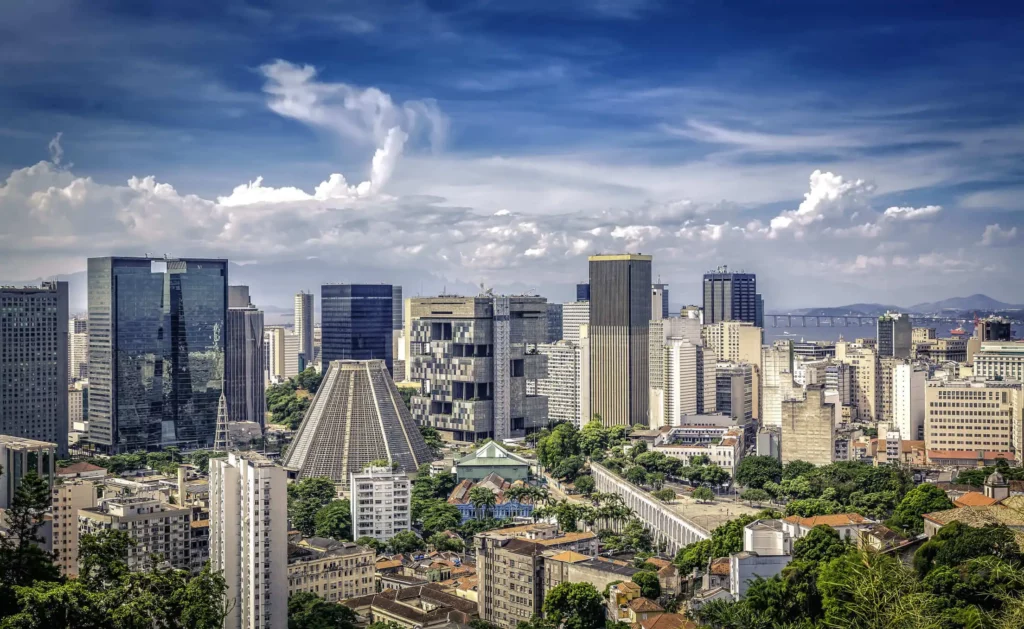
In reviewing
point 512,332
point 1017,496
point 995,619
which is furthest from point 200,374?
point 995,619

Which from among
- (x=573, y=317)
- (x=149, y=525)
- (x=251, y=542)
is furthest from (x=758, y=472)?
(x=573, y=317)

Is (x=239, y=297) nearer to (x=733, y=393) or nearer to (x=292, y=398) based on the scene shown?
(x=292, y=398)

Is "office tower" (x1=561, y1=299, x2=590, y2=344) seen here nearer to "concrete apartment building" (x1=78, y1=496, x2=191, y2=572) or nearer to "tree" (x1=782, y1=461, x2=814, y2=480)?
"tree" (x1=782, y1=461, x2=814, y2=480)

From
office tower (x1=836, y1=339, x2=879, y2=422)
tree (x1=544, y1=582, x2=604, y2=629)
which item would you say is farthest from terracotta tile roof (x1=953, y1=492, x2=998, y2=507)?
office tower (x1=836, y1=339, x2=879, y2=422)

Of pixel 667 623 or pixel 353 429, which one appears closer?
pixel 667 623

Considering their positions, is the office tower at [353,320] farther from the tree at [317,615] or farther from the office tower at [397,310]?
the tree at [317,615]

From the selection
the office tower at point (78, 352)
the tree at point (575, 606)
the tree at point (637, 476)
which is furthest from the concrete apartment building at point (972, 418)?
the office tower at point (78, 352)
